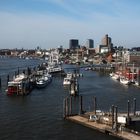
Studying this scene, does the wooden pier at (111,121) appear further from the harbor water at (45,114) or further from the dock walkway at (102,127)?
the harbor water at (45,114)

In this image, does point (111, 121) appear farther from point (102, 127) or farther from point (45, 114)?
point (45, 114)

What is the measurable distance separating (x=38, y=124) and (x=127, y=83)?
40.0m

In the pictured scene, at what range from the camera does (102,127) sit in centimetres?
3566

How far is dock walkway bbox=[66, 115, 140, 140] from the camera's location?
107ft

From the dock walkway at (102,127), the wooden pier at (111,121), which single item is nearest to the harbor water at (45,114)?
the dock walkway at (102,127)

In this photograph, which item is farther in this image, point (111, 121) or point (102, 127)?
point (111, 121)

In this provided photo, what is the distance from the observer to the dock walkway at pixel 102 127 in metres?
32.5

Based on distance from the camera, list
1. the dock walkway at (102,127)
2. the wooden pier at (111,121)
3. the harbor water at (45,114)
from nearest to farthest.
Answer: the dock walkway at (102,127) → the wooden pier at (111,121) → the harbor water at (45,114)

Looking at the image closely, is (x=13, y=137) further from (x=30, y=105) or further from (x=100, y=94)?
(x=100, y=94)

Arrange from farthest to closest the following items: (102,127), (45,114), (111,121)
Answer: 1. (45,114)
2. (111,121)
3. (102,127)

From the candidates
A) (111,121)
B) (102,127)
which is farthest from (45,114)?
(102,127)

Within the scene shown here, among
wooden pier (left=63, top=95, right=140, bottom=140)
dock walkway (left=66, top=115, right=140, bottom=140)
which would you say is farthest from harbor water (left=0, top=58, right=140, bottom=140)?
wooden pier (left=63, top=95, right=140, bottom=140)

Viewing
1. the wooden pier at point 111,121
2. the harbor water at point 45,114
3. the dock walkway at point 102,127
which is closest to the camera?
the dock walkway at point 102,127

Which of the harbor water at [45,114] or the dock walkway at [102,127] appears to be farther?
the harbor water at [45,114]
